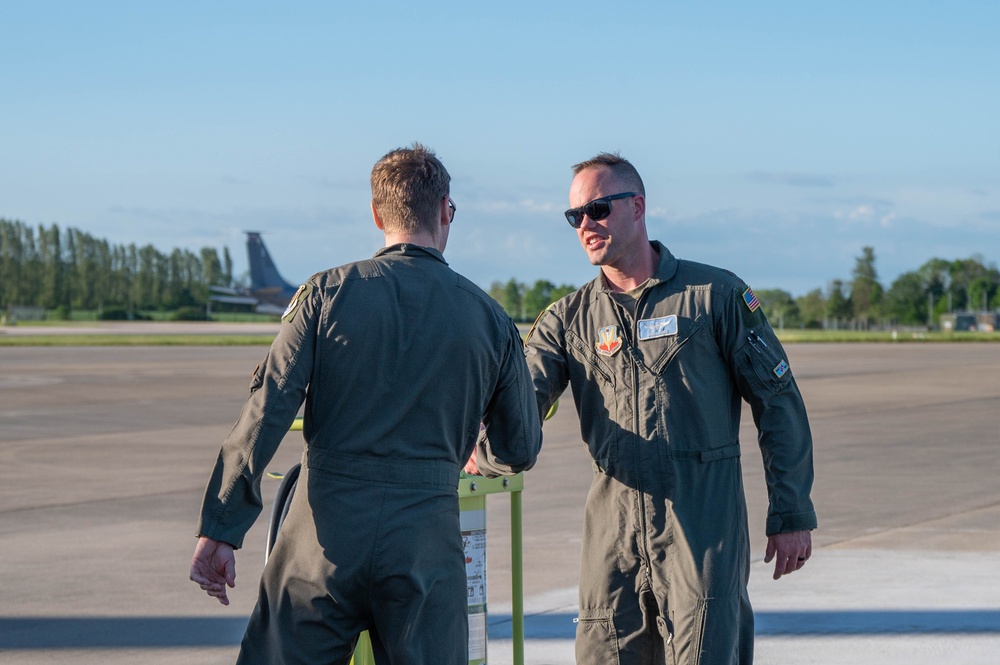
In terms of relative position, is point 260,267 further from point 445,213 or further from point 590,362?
point 445,213

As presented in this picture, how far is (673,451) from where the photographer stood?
347cm

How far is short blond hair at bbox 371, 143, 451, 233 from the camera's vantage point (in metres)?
2.99

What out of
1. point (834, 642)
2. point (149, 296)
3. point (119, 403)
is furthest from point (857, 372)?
point (149, 296)

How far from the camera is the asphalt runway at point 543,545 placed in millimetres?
5748

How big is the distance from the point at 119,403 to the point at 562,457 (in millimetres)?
10655

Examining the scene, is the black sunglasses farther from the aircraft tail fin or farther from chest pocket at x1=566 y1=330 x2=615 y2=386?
the aircraft tail fin

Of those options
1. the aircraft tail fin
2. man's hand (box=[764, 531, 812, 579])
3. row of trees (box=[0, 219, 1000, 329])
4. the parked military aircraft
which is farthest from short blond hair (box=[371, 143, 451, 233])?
row of trees (box=[0, 219, 1000, 329])

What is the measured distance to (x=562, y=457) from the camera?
13.3 meters

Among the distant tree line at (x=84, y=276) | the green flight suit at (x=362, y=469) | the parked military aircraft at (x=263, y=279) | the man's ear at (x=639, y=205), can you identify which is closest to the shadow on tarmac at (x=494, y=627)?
the man's ear at (x=639, y=205)

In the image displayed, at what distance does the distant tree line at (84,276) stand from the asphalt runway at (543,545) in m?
134

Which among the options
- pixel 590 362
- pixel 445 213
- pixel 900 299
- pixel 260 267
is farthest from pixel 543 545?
pixel 900 299

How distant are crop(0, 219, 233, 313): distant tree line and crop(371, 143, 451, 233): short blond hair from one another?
145064mm

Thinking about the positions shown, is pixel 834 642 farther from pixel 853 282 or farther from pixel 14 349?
pixel 853 282

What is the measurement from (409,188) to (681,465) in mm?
1183
